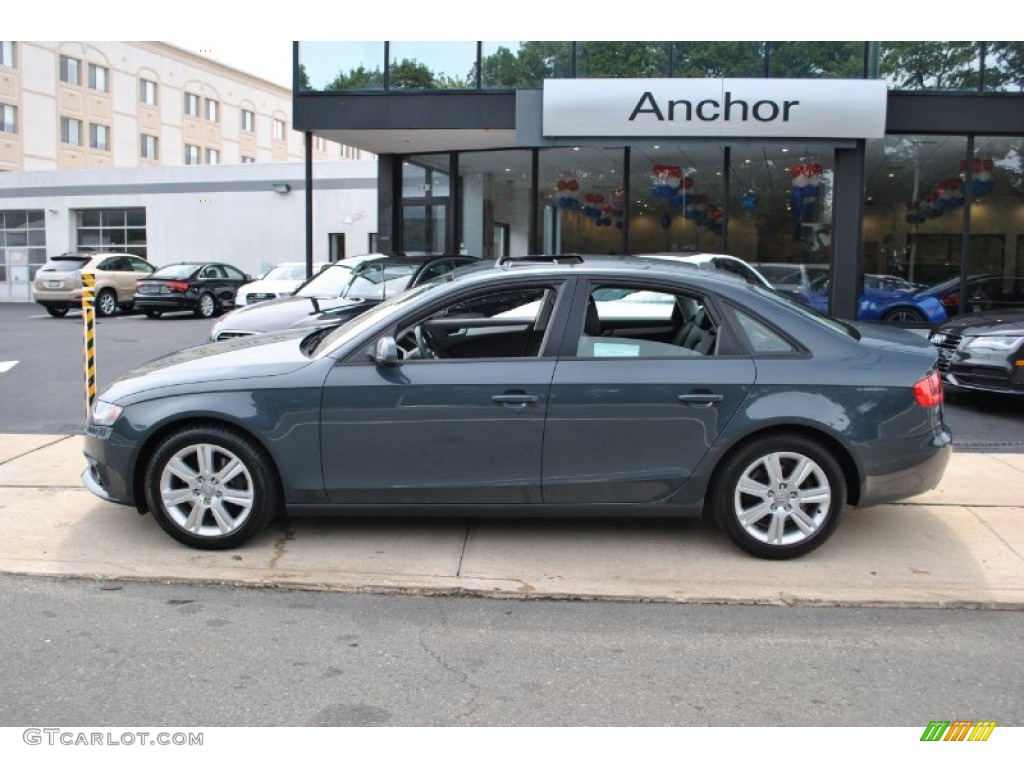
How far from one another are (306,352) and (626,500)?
6.59ft

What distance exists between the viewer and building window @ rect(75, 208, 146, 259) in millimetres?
32781

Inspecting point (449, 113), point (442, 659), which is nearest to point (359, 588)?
point (442, 659)

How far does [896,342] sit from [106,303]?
22133mm

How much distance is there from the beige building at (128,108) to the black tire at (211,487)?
40.1 meters

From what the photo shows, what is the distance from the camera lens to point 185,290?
22172 millimetres

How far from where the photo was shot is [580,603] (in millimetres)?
4578

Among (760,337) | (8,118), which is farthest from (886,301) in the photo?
(8,118)

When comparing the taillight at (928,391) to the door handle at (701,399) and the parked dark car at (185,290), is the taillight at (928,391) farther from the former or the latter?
the parked dark car at (185,290)

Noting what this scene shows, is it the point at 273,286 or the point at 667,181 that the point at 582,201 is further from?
the point at 273,286

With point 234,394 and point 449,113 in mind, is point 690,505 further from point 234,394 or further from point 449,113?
point 449,113

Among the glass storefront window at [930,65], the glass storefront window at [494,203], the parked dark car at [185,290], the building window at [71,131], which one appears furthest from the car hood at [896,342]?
the building window at [71,131]

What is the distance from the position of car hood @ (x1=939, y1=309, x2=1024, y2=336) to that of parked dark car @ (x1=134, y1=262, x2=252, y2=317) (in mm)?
17344

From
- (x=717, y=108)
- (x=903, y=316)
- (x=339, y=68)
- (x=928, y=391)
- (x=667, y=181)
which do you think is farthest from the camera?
(x=667, y=181)

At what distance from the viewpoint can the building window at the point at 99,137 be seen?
162 ft
